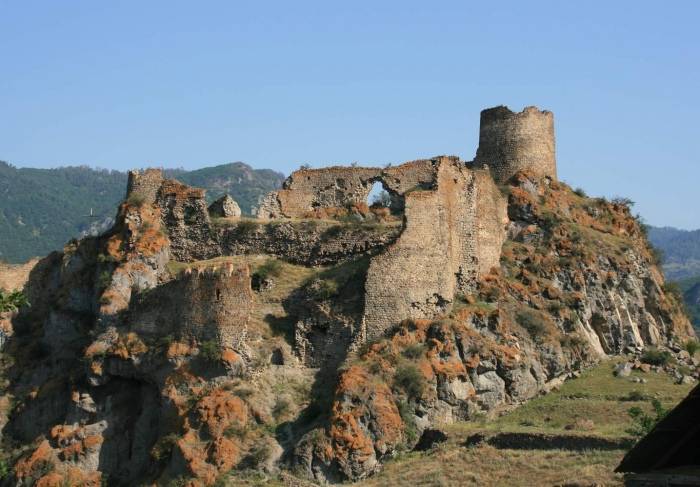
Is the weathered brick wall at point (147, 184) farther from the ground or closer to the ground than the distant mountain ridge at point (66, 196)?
closer to the ground

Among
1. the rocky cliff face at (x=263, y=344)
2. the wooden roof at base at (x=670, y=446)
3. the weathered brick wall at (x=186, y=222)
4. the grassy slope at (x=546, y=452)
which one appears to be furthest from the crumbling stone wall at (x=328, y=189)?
the wooden roof at base at (x=670, y=446)

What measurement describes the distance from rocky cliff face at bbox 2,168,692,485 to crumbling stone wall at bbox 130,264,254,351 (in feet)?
0.15

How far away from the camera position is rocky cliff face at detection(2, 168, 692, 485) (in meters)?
35.1

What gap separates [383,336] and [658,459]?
27033 mm

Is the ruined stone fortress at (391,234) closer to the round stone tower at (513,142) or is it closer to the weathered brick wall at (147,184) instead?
the weathered brick wall at (147,184)

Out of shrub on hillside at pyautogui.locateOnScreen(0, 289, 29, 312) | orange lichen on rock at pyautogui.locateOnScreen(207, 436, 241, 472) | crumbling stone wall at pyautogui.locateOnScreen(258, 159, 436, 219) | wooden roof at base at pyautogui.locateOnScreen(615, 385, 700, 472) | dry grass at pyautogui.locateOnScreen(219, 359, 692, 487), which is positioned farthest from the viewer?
crumbling stone wall at pyautogui.locateOnScreen(258, 159, 436, 219)

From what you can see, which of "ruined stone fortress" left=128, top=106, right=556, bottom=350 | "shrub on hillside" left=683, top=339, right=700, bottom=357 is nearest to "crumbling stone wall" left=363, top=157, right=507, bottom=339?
"ruined stone fortress" left=128, top=106, right=556, bottom=350

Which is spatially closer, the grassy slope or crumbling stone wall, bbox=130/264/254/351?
the grassy slope

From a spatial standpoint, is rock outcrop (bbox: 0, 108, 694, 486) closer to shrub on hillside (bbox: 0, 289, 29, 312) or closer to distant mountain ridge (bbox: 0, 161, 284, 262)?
shrub on hillside (bbox: 0, 289, 29, 312)

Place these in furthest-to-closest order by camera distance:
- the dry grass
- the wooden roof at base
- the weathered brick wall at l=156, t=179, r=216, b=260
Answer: the weathered brick wall at l=156, t=179, r=216, b=260, the dry grass, the wooden roof at base

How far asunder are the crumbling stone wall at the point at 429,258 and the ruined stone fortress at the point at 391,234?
0.09 feet

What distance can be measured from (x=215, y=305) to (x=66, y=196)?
396 ft

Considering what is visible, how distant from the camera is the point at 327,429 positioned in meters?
34.1

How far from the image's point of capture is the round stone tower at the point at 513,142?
49.0 meters
